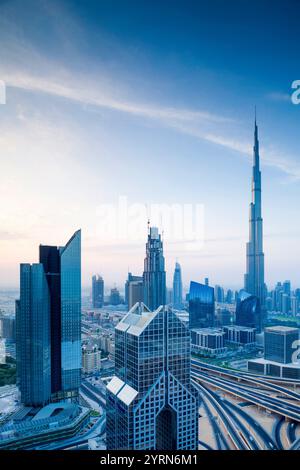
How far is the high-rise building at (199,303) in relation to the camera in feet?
54.7

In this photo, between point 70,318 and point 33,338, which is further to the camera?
point 70,318

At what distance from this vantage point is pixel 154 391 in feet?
11.8

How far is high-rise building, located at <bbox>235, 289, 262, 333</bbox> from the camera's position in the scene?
17688 millimetres

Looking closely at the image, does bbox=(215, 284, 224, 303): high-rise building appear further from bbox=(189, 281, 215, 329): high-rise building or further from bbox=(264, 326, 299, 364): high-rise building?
bbox=(264, 326, 299, 364): high-rise building

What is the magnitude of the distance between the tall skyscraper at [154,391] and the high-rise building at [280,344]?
9214 mm

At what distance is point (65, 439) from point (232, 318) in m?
15.2

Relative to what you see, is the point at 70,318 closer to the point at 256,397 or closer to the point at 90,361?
→ the point at 90,361

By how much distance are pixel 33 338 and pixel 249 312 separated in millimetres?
12816

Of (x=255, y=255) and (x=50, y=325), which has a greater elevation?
(x=255, y=255)

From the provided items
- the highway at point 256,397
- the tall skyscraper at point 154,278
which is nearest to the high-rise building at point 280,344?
the highway at point 256,397

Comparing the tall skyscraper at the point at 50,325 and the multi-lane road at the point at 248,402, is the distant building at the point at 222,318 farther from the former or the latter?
the tall skyscraper at the point at 50,325

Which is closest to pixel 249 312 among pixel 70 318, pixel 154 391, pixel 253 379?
pixel 253 379

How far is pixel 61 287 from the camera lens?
803cm
